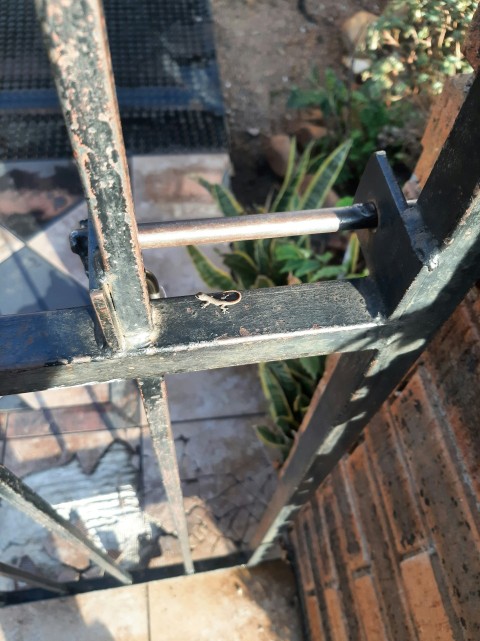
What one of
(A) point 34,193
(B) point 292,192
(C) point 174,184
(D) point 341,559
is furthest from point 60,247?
(D) point 341,559

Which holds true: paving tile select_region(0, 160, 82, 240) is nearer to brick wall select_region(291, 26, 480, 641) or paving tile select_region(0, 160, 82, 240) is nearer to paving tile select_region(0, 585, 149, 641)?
paving tile select_region(0, 585, 149, 641)

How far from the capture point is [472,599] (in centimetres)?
93

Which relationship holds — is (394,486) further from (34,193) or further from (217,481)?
(34,193)

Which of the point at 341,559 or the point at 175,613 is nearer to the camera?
the point at 341,559

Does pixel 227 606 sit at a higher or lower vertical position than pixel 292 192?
lower

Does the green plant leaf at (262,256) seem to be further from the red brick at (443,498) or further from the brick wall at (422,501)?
the red brick at (443,498)

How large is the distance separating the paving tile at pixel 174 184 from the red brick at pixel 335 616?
222 centimetres

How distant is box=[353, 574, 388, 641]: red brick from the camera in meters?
1.36

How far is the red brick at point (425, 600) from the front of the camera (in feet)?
3.44

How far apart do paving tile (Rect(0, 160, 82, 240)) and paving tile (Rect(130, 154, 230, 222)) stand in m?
0.41

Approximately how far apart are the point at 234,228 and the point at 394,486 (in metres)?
0.84

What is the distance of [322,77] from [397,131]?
1315mm

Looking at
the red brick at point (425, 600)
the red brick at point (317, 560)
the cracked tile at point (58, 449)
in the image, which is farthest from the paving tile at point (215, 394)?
the red brick at point (425, 600)

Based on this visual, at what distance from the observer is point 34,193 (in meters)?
3.27
